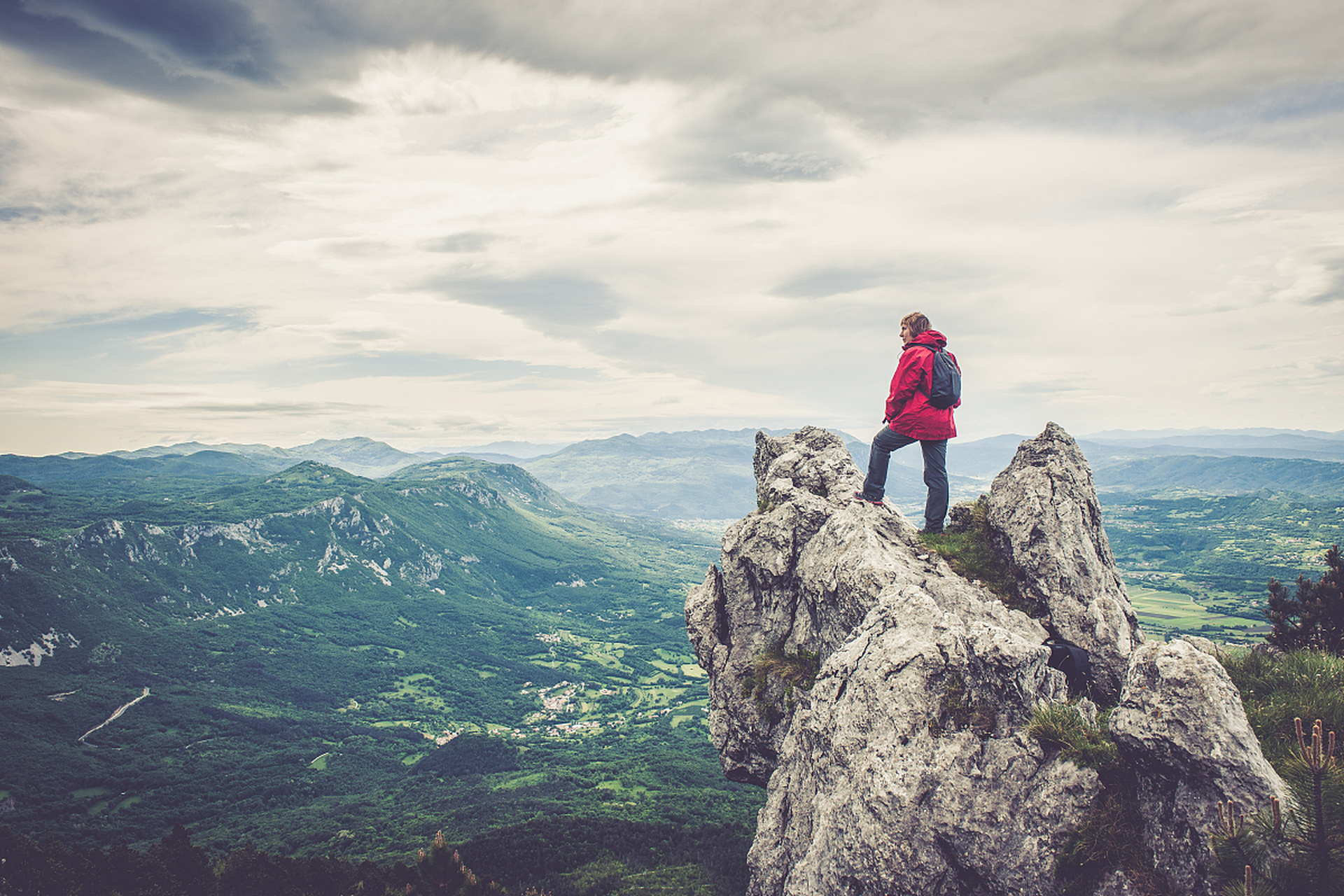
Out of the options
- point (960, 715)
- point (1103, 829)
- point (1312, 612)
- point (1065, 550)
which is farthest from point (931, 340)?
point (1312, 612)

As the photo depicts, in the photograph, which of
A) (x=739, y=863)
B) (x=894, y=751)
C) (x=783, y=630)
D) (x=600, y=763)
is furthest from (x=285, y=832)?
(x=894, y=751)

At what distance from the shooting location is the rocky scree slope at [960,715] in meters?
10.6

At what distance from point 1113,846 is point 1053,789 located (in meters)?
1.25

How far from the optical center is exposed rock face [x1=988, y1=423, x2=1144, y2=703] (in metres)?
18.8

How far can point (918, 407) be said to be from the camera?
65.3ft

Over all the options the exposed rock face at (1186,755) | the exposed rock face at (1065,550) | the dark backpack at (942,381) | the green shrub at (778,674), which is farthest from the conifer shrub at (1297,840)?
the green shrub at (778,674)

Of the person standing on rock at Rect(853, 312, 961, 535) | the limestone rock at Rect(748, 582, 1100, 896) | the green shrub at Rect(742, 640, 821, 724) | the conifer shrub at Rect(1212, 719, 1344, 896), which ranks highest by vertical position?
the person standing on rock at Rect(853, 312, 961, 535)

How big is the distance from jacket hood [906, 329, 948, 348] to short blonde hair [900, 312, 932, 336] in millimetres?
154

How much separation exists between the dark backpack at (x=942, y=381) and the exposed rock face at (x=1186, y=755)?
9591 mm

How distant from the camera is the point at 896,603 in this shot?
55.8ft

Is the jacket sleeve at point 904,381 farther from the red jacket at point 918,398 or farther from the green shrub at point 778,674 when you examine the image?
the green shrub at point 778,674

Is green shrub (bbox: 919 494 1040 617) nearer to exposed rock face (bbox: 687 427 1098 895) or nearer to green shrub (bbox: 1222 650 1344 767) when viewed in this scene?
exposed rock face (bbox: 687 427 1098 895)

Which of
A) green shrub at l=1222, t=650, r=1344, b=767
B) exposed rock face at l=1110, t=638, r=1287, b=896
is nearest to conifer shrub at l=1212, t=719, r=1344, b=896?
exposed rock face at l=1110, t=638, r=1287, b=896

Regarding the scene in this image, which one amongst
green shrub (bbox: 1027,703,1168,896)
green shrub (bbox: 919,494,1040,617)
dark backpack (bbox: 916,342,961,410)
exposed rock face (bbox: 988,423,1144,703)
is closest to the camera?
green shrub (bbox: 1027,703,1168,896)
